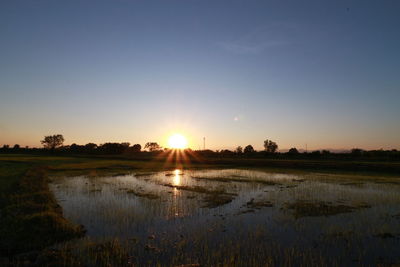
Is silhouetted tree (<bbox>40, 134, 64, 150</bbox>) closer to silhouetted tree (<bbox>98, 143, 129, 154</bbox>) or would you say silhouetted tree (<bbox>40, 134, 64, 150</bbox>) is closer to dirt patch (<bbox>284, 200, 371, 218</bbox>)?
silhouetted tree (<bbox>98, 143, 129, 154</bbox>)

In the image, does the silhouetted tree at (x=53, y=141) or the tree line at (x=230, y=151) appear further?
the silhouetted tree at (x=53, y=141)

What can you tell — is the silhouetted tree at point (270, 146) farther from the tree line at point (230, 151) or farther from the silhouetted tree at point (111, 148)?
the silhouetted tree at point (111, 148)

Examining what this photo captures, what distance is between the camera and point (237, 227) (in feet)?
46.1

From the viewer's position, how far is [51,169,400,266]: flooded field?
10.2m

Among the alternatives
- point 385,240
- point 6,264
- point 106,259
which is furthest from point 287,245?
point 6,264

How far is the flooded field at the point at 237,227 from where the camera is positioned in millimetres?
10156

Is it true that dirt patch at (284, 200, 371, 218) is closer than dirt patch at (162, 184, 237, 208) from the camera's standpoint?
Yes

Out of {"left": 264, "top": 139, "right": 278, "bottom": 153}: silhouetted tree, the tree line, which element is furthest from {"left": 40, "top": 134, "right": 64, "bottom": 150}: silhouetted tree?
{"left": 264, "top": 139, "right": 278, "bottom": 153}: silhouetted tree

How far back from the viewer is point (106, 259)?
9.59 m

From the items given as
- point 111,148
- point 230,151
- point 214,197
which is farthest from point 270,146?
point 214,197

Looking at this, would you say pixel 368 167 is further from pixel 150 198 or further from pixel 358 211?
pixel 150 198

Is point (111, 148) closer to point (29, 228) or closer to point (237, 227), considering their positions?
point (29, 228)

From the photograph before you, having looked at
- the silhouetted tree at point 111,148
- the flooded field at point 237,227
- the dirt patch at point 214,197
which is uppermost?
the silhouetted tree at point 111,148

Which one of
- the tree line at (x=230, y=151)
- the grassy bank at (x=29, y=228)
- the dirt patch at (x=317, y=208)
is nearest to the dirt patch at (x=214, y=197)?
the dirt patch at (x=317, y=208)
